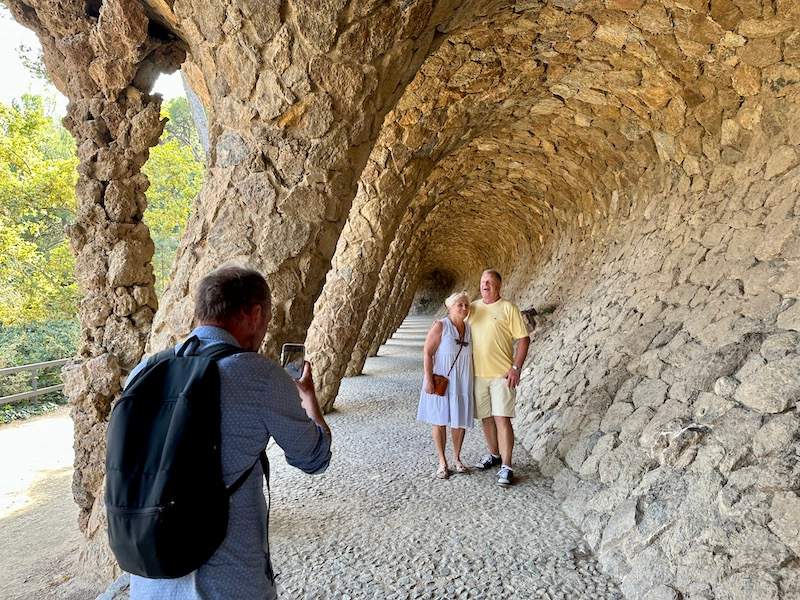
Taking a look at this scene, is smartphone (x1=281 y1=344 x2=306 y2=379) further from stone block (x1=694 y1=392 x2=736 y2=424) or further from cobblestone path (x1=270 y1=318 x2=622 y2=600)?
stone block (x1=694 y1=392 x2=736 y2=424)

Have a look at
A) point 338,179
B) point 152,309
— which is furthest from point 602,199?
point 152,309

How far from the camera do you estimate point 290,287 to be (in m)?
2.47

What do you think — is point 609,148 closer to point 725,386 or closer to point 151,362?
point 725,386

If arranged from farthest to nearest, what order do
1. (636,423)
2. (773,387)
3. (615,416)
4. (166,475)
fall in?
(615,416), (636,423), (773,387), (166,475)

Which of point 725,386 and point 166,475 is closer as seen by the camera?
point 166,475

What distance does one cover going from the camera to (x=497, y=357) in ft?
11.8

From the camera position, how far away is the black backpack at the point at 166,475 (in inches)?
41.5

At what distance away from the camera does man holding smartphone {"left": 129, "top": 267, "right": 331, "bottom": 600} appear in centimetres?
120

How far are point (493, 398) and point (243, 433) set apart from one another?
257cm

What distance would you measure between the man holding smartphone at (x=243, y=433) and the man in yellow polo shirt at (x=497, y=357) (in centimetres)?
232

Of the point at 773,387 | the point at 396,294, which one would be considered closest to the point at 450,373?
the point at 773,387

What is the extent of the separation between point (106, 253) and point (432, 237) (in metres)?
10.7

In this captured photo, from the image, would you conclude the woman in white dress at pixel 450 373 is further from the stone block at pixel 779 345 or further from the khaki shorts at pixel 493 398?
the stone block at pixel 779 345

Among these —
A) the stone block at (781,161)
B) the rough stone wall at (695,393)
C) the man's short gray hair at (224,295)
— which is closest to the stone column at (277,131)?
the man's short gray hair at (224,295)
